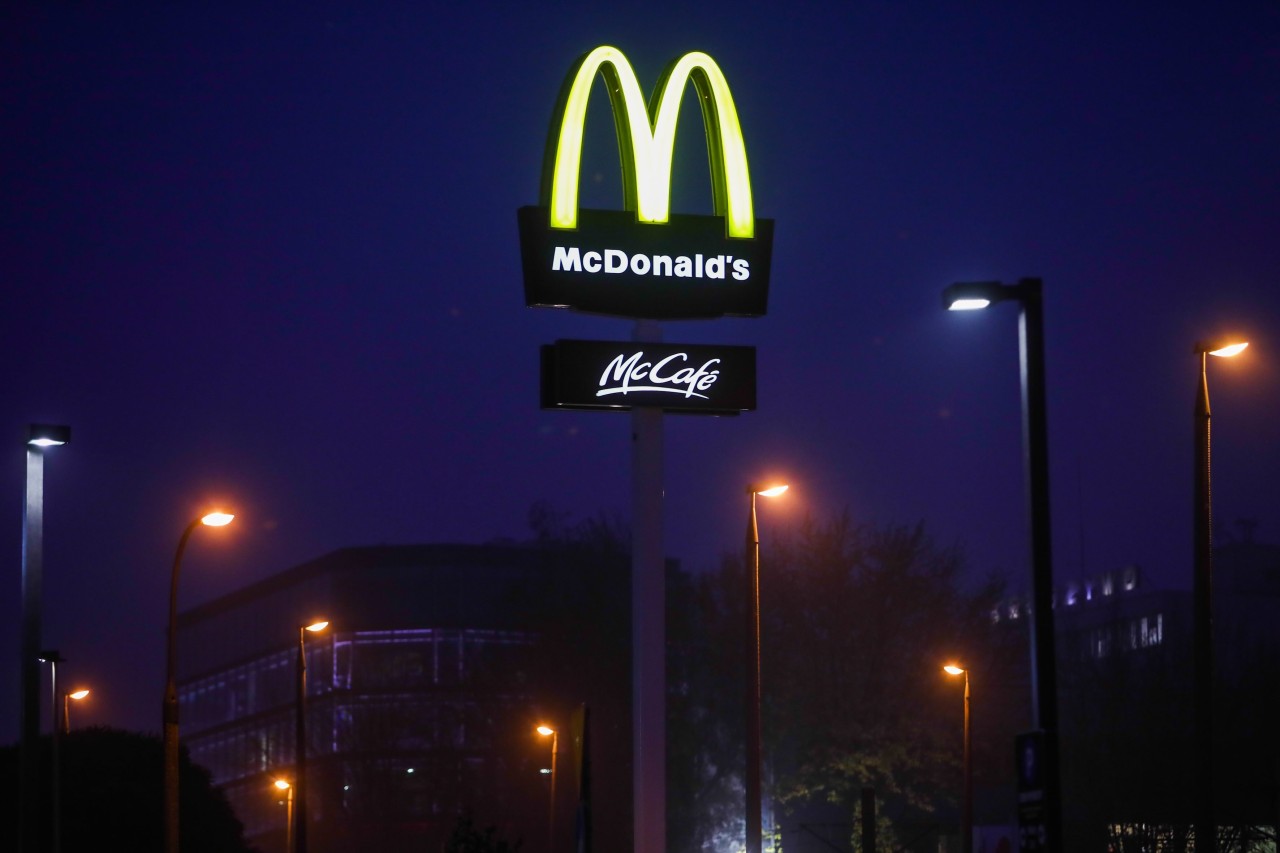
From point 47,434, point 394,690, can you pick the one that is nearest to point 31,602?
point 47,434

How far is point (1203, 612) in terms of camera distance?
20.5 meters

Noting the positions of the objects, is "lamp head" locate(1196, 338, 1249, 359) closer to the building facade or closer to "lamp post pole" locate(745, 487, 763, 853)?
"lamp post pole" locate(745, 487, 763, 853)

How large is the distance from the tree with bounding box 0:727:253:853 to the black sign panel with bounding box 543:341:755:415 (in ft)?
49.9

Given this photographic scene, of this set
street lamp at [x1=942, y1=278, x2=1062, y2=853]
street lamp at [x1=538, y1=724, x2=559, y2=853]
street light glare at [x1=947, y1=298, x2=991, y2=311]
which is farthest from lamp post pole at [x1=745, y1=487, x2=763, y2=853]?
street lamp at [x1=538, y1=724, x2=559, y2=853]

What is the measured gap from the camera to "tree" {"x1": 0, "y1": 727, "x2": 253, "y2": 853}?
37219 mm

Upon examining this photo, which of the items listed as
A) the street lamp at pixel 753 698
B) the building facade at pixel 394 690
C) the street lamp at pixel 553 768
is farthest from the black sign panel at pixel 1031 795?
the street lamp at pixel 553 768

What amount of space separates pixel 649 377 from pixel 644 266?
174 cm

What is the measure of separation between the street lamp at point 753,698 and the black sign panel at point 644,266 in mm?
6024

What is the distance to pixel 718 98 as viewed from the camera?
27750 millimetres

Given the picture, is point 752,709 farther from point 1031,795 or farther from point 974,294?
point 1031,795

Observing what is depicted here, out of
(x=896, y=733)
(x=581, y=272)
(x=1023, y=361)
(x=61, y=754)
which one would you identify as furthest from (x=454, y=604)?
(x=1023, y=361)

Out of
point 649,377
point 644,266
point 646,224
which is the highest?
point 646,224

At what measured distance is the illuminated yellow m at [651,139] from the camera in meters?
26.8

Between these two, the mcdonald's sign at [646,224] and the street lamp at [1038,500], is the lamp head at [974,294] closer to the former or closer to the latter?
the street lamp at [1038,500]
